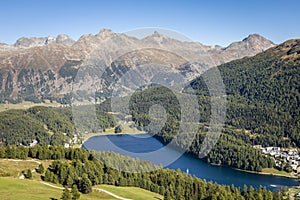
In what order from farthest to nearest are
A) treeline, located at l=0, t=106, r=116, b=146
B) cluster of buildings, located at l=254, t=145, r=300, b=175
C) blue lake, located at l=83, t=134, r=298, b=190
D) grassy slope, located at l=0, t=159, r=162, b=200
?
treeline, located at l=0, t=106, r=116, b=146 → cluster of buildings, located at l=254, t=145, r=300, b=175 → blue lake, located at l=83, t=134, r=298, b=190 → grassy slope, located at l=0, t=159, r=162, b=200

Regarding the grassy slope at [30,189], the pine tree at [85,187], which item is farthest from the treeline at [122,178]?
the grassy slope at [30,189]

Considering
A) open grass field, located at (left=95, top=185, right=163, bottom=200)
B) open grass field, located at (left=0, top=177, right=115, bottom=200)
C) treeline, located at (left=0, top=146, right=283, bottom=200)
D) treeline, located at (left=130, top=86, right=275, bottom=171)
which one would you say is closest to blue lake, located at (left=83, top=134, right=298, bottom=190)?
treeline, located at (left=130, top=86, right=275, bottom=171)

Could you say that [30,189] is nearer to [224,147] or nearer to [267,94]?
[224,147]

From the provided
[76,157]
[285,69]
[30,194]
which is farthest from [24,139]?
[285,69]

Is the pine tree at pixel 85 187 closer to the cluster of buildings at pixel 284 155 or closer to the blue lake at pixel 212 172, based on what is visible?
the blue lake at pixel 212 172

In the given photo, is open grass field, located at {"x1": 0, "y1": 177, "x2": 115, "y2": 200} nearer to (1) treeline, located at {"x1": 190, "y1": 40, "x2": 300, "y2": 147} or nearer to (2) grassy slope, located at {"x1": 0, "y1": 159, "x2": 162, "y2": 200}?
(2) grassy slope, located at {"x1": 0, "y1": 159, "x2": 162, "y2": 200}

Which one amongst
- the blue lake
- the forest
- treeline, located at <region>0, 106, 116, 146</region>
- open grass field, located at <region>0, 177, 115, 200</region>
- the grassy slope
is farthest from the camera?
treeline, located at <region>0, 106, 116, 146</region>

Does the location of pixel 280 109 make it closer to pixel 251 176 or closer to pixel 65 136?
pixel 251 176
